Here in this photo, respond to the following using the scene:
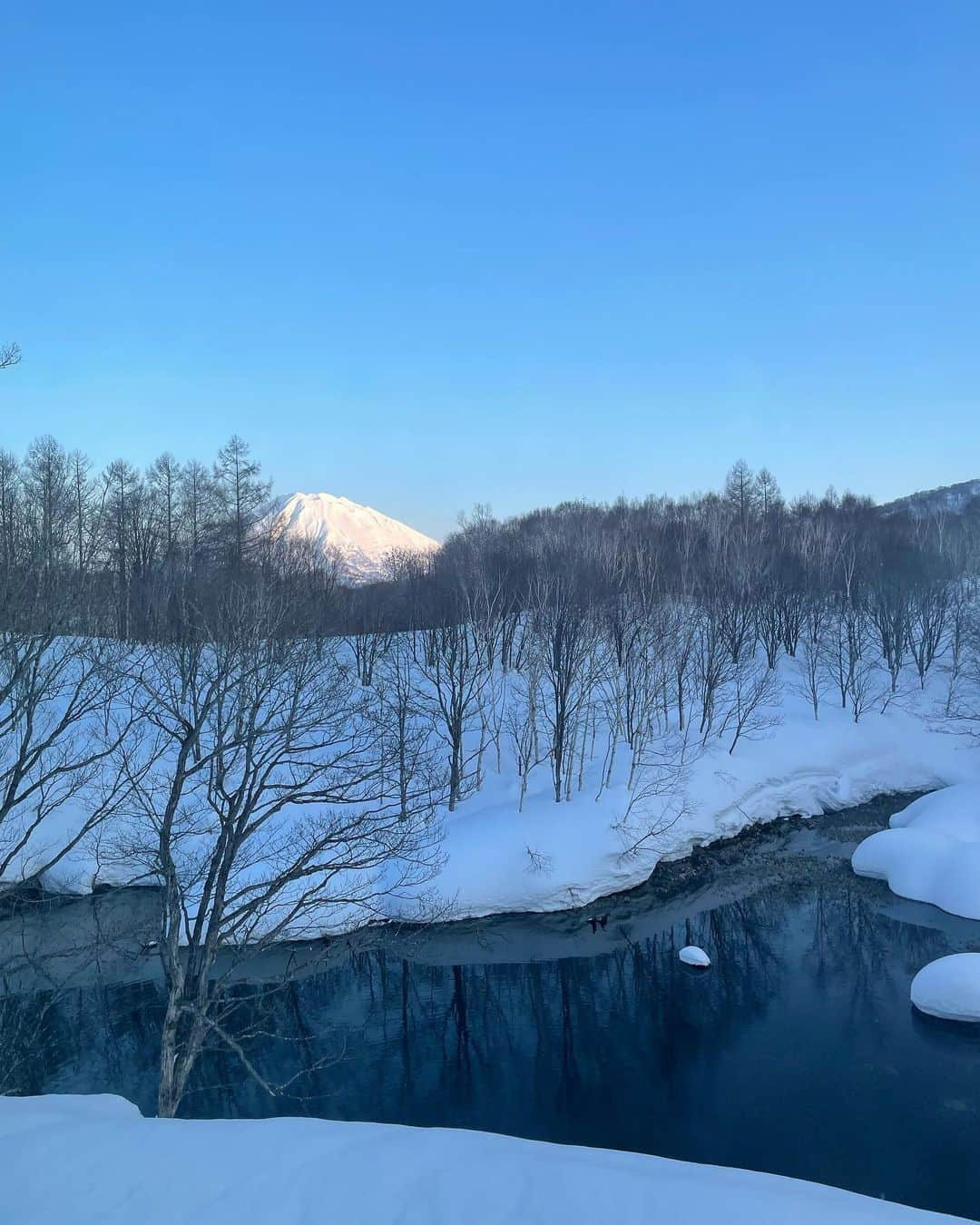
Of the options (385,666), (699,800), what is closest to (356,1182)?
(699,800)

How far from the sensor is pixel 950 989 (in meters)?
12.5

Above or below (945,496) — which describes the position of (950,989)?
below

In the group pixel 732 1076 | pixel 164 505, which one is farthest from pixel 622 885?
pixel 164 505

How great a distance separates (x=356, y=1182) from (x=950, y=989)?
40.4ft

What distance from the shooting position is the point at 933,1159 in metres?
9.40

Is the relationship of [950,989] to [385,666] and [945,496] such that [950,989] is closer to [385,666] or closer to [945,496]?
[385,666]

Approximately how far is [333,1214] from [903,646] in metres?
32.0

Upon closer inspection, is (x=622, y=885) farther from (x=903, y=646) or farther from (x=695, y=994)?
(x=903, y=646)

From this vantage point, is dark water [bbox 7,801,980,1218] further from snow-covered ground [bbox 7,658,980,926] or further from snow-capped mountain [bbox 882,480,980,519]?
snow-capped mountain [bbox 882,480,980,519]

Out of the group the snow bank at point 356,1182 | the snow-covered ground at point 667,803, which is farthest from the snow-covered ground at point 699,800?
the snow bank at point 356,1182

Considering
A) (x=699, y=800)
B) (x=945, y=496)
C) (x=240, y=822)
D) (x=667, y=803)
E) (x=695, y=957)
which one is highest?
(x=945, y=496)

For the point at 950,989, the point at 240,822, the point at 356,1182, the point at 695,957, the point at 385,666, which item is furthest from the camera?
the point at 385,666

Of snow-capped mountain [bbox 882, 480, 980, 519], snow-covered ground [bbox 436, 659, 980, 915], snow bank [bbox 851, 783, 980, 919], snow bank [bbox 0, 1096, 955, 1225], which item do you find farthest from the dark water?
snow-capped mountain [bbox 882, 480, 980, 519]

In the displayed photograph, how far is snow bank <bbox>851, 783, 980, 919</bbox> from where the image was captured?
17.0 meters
